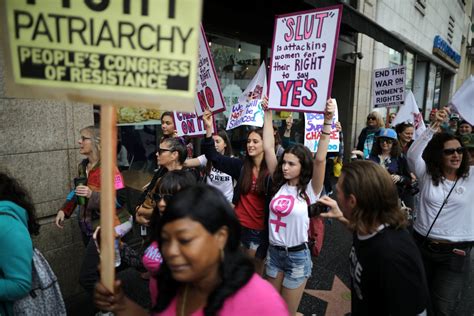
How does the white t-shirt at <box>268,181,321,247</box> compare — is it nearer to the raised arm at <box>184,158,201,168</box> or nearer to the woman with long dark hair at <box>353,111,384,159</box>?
the raised arm at <box>184,158,201,168</box>

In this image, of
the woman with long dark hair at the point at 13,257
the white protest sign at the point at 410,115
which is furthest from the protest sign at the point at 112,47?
the white protest sign at the point at 410,115

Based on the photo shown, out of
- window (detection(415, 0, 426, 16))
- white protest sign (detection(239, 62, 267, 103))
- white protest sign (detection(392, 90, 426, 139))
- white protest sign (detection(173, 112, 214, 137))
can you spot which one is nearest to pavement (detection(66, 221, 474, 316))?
white protest sign (detection(173, 112, 214, 137))

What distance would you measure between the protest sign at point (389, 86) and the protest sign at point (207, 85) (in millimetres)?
4749

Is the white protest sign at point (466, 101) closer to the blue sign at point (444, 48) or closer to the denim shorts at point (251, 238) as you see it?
the denim shorts at point (251, 238)

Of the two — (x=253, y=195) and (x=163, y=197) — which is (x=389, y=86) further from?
(x=163, y=197)

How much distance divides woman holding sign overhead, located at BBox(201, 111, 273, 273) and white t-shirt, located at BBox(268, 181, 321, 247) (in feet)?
0.83

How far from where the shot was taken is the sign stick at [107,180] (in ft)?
4.03

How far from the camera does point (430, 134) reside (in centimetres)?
304

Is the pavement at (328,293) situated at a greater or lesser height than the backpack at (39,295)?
lesser

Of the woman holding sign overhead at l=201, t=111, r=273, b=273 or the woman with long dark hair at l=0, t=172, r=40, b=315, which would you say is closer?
the woman with long dark hair at l=0, t=172, r=40, b=315

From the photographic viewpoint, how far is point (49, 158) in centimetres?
343

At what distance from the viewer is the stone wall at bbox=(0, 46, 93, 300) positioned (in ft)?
10.4

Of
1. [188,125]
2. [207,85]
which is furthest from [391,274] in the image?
[188,125]

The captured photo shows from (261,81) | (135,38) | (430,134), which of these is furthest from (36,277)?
(261,81)
